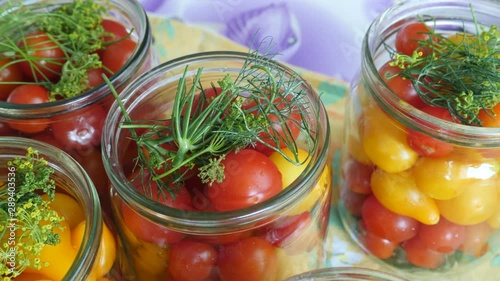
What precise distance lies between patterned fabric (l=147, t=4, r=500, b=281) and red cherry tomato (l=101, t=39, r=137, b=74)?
28cm

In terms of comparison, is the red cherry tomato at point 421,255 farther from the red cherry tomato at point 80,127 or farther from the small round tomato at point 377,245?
the red cherry tomato at point 80,127

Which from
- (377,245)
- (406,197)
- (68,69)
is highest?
(68,69)

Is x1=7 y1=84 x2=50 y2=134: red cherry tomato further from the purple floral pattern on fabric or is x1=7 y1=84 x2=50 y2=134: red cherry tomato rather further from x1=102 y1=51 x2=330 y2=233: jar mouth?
the purple floral pattern on fabric

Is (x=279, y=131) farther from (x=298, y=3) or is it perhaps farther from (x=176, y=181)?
(x=298, y=3)

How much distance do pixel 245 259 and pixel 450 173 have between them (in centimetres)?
26

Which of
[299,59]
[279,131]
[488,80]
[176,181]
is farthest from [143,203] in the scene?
[299,59]

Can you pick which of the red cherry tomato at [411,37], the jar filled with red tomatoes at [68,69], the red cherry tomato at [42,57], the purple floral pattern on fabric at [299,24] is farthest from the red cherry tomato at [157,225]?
the purple floral pattern on fabric at [299,24]

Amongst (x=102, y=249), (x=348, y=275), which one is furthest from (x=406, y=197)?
(x=102, y=249)

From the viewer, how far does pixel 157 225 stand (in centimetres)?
53

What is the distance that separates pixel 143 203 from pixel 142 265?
110mm

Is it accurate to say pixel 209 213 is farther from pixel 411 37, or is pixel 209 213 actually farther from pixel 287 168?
pixel 411 37

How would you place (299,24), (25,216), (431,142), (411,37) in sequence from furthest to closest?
(299,24) < (411,37) < (431,142) < (25,216)

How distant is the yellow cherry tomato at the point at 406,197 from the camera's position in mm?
658

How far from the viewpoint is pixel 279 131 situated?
588mm
